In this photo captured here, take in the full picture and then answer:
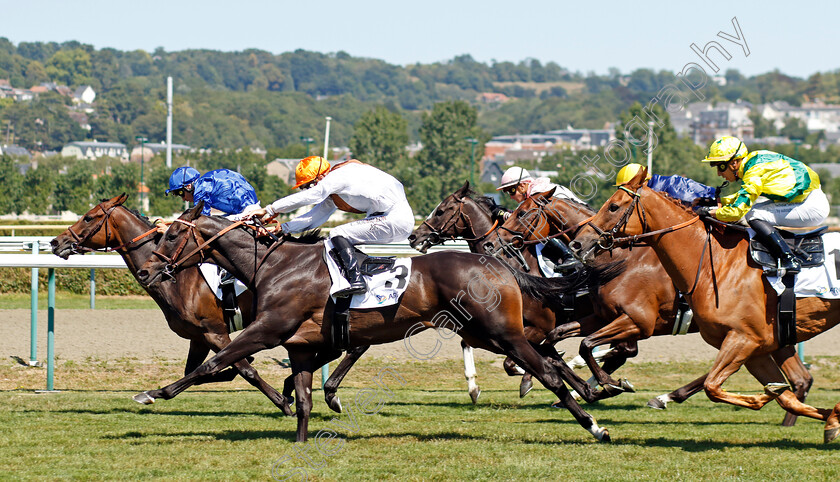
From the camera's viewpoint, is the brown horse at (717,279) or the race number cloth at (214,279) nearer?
the brown horse at (717,279)

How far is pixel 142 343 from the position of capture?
37.1ft

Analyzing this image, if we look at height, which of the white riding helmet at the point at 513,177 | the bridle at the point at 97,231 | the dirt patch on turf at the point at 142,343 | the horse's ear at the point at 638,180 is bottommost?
the dirt patch on turf at the point at 142,343

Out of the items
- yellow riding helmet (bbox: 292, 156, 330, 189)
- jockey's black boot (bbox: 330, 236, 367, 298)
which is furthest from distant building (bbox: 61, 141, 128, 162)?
jockey's black boot (bbox: 330, 236, 367, 298)

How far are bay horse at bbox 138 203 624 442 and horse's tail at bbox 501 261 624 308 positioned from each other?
0.05m

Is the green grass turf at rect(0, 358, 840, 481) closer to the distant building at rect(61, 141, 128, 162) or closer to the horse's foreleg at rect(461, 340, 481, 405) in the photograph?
the horse's foreleg at rect(461, 340, 481, 405)

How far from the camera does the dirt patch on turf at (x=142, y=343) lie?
10.7m

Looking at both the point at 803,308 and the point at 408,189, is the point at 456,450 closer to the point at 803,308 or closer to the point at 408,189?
the point at 803,308

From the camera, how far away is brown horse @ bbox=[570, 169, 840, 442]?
5.96 m

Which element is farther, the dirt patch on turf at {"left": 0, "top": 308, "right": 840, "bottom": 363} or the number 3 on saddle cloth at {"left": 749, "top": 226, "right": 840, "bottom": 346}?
the dirt patch on turf at {"left": 0, "top": 308, "right": 840, "bottom": 363}

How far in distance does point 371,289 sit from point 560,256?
86.0 inches

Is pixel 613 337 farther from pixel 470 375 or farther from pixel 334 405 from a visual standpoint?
pixel 334 405

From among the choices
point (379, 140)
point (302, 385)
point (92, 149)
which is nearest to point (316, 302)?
point (302, 385)

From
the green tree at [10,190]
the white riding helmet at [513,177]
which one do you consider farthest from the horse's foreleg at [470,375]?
the green tree at [10,190]

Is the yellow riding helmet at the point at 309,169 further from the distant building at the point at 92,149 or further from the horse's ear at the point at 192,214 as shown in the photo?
the distant building at the point at 92,149
